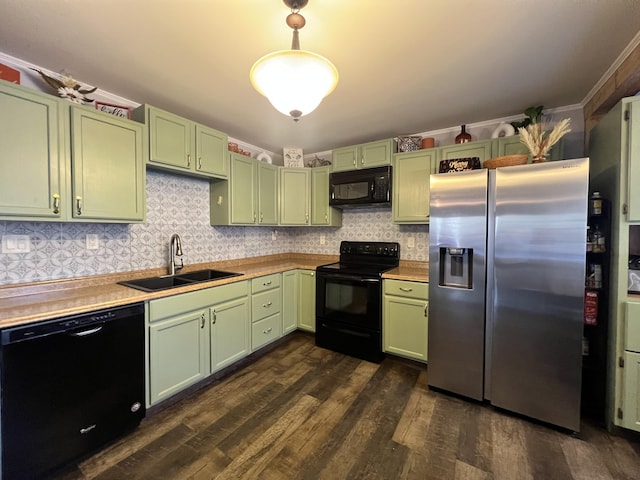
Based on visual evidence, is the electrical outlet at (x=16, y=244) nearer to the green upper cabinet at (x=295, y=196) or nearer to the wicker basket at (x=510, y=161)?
the green upper cabinet at (x=295, y=196)

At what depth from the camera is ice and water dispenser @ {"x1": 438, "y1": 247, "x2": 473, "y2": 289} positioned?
6.77 ft

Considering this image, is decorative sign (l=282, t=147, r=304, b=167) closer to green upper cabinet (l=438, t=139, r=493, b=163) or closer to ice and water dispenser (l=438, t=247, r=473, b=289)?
green upper cabinet (l=438, t=139, r=493, b=163)

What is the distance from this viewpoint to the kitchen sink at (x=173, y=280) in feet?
6.98

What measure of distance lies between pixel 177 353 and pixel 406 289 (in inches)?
79.7

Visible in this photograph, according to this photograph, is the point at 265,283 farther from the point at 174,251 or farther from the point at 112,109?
the point at 112,109

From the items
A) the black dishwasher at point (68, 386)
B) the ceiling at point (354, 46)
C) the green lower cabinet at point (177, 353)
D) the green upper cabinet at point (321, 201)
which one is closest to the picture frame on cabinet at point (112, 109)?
the ceiling at point (354, 46)

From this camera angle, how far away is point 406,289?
2.52 m

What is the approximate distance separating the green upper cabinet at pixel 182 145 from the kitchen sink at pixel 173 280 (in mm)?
963

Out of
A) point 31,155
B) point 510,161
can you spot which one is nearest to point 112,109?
point 31,155

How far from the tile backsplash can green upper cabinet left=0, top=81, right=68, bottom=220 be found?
0.35 meters

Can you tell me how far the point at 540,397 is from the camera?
5.88ft

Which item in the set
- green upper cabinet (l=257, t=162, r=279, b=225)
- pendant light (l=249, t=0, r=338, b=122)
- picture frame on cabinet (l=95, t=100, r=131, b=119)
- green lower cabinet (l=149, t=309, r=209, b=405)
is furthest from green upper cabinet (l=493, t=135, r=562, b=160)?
picture frame on cabinet (l=95, t=100, r=131, b=119)

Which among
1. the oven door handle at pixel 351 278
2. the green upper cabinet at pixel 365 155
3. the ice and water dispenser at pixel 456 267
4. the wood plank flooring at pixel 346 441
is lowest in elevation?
the wood plank flooring at pixel 346 441

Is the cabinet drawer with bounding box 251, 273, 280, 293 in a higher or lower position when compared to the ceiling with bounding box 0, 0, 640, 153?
lower
